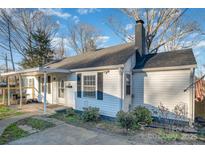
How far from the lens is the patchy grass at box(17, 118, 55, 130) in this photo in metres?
7.16

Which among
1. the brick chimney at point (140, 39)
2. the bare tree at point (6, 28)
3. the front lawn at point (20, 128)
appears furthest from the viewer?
the bare tree at point (6, 28)

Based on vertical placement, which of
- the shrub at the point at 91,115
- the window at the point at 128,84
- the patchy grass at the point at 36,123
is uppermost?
the window at the point at 128,84

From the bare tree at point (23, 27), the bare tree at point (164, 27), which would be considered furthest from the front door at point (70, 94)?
the bare tree at point (23, 27)

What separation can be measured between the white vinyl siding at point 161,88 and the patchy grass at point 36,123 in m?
4.57

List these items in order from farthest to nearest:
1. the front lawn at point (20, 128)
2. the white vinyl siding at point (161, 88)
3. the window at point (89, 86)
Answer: the window at point (89, 86) → the white vinyl siding at point (161, 88) → the front lawn at point (20, 128)

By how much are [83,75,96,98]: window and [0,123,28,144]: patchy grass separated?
4.07 meters

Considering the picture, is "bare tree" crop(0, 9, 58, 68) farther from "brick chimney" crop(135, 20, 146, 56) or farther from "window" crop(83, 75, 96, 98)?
"window" crop(83, 75, 96, 98)

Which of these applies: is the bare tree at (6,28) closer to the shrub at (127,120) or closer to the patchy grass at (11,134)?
the patchy grass at (11,134)

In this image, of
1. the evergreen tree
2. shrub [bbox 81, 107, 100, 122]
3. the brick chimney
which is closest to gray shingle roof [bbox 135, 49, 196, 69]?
the brick chimney

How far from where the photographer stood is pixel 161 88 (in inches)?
329

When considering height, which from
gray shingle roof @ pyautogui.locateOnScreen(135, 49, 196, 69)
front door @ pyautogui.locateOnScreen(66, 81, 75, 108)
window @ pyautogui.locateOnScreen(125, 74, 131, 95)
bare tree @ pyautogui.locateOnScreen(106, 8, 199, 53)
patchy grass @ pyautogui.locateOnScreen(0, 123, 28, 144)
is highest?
bare tree @ pyautogui.locateOnScreen(106, 8, 199, 53)

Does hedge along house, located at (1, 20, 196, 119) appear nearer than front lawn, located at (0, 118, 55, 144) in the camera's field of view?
No

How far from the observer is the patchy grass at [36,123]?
23.5 feet
